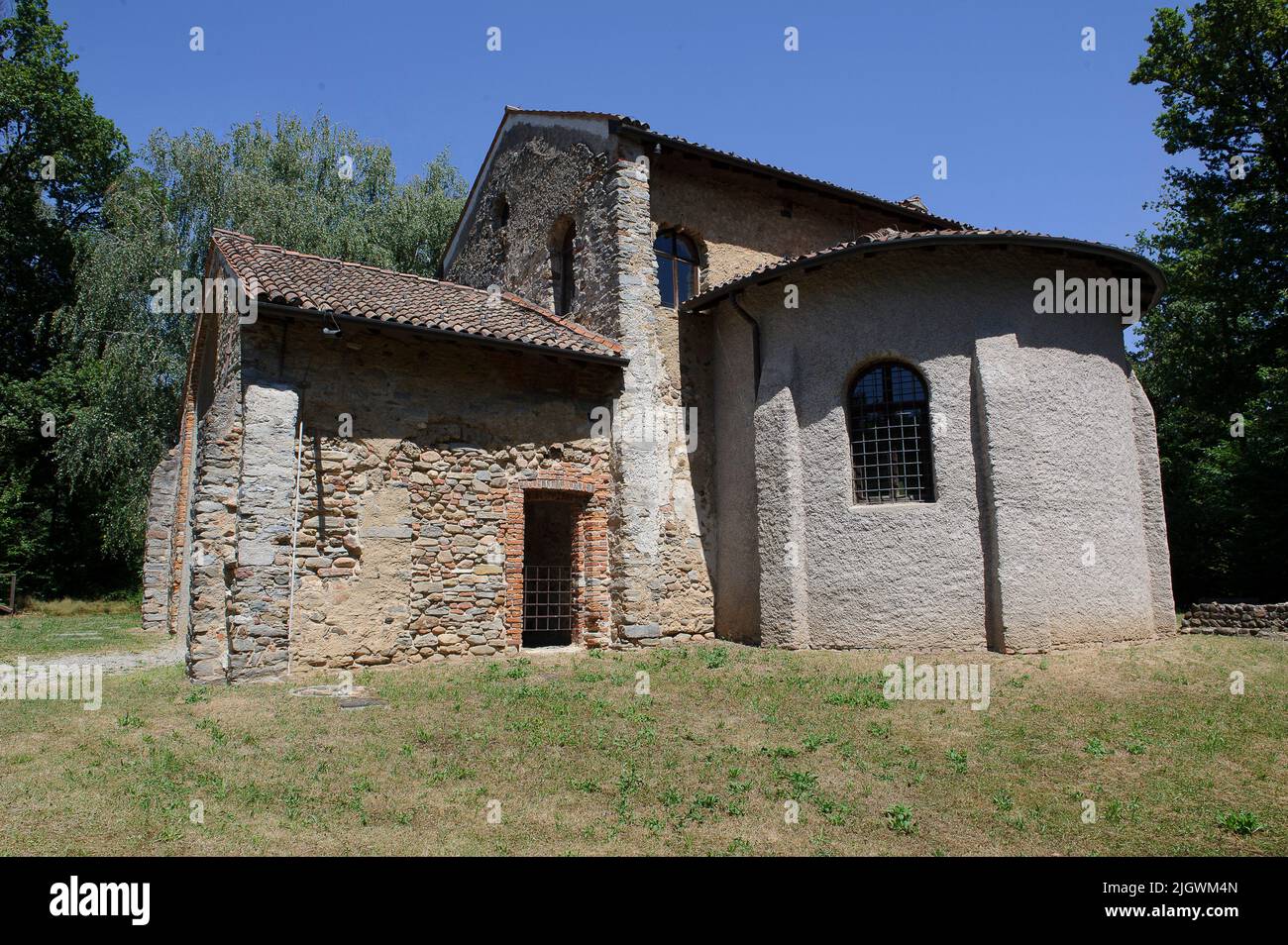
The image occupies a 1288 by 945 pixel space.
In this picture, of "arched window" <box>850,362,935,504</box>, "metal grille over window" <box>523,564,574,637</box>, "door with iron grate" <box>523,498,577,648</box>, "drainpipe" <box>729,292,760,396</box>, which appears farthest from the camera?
"door with iron grate" <box>523,498,577,648</box>

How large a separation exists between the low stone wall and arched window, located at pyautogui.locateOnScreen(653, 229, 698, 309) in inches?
378

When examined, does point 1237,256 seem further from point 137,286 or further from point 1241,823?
point 137,286

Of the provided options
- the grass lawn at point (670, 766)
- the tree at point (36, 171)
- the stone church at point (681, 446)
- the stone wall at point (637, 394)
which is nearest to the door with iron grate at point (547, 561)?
the stone church at point (681, 446)

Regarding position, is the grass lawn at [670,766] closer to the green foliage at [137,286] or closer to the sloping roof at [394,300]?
the sloping roof at [394,300]

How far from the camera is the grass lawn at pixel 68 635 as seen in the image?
13.3 meters

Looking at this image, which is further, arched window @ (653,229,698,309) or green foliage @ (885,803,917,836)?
arched window @ (653,229,698,309)

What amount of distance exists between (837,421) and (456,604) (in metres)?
6.07

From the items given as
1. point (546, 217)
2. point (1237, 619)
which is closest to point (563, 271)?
point (546, 217)

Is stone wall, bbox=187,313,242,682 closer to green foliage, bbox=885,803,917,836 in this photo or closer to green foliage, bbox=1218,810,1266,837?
green foliage, bbox=885,803,917,836

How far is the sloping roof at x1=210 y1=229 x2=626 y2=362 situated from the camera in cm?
1003

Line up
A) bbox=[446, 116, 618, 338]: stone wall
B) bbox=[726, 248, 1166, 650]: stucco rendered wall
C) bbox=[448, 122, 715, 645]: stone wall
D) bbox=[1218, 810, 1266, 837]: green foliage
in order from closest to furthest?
bbox=[1218, 810, 1266, 837]: green foliage, bbox=[726, 248, 1166, 650]: stucco rendered wall, bbox=[448, 122, 715, 645]: stone wall, bbox=[446, 116, 618, 338]: stone wall

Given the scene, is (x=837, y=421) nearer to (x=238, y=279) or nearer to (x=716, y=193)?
(x=716, y=193)

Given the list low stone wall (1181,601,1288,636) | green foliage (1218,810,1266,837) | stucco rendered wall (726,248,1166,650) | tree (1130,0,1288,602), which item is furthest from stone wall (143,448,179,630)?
tree (1130,0,1288,602)

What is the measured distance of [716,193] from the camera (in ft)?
45.3
